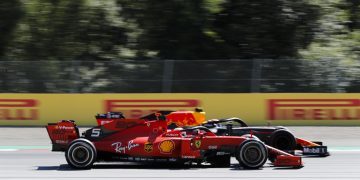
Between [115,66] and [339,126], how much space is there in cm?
676

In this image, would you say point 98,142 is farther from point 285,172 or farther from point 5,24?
point 5,24

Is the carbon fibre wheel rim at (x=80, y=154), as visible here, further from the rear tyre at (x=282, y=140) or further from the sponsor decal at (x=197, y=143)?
the rear tyre at (x=282, y=140)

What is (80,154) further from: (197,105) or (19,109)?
(19,109)

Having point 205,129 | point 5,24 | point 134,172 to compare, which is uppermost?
point 5,24

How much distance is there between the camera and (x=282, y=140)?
10977 mm

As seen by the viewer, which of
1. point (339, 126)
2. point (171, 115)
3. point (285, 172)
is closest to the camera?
point (285, 172)

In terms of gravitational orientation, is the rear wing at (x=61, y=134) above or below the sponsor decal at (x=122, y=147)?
above

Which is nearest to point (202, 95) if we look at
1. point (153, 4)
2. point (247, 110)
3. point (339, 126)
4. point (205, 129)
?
point (247, 110)

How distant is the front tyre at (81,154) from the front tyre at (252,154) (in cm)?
232

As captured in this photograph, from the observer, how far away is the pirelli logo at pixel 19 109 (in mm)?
18234

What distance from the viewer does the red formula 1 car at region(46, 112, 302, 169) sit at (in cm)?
995

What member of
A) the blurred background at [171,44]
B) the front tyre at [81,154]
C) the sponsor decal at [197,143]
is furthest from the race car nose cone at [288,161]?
the blurred background at [171,44]

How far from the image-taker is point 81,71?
18.8 metres

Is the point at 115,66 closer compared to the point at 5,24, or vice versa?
the point at 115,66
